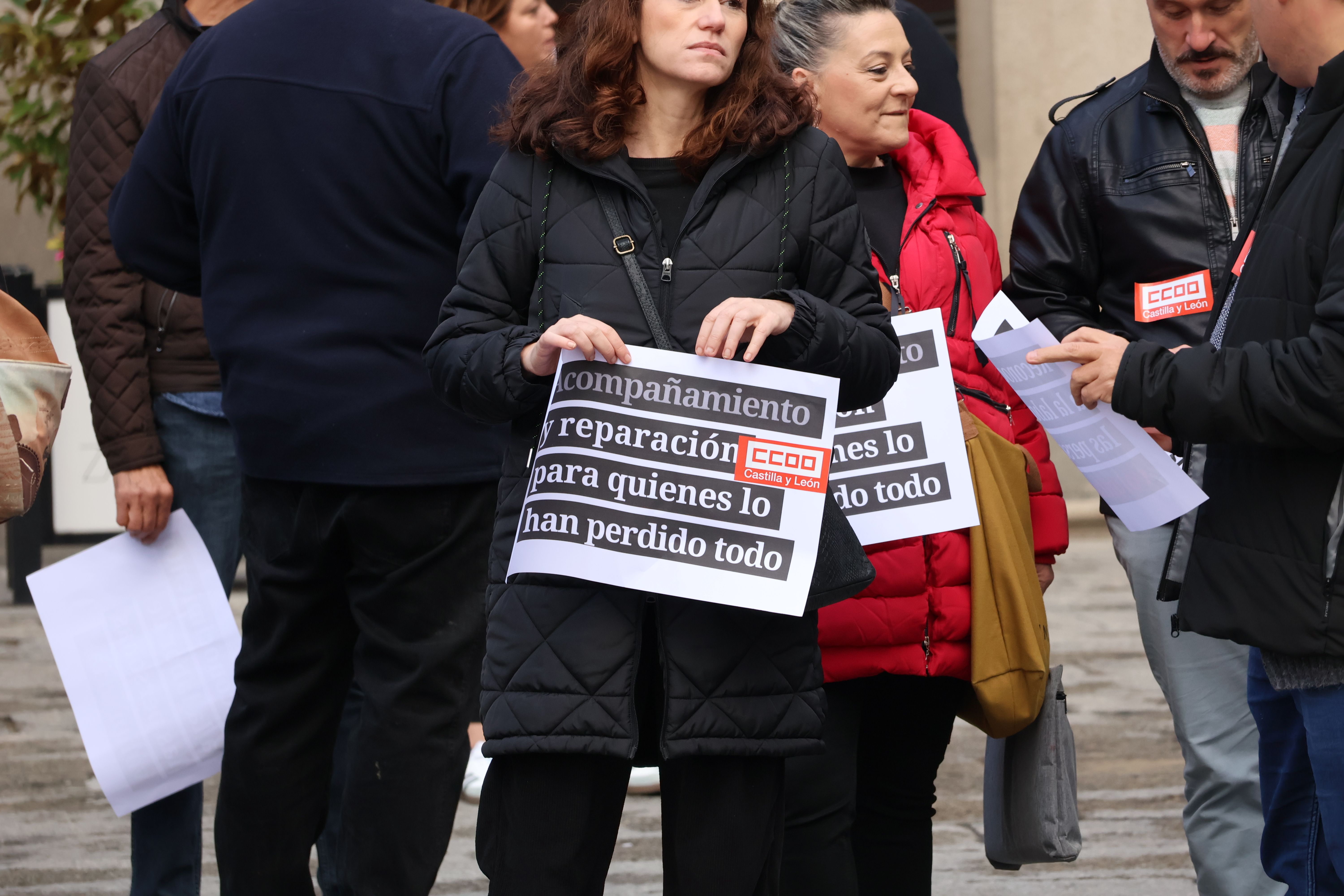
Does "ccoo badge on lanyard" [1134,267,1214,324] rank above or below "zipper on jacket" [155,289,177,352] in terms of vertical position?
above

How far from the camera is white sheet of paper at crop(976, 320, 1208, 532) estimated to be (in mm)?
2701

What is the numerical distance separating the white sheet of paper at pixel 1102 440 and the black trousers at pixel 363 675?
100 centimetres

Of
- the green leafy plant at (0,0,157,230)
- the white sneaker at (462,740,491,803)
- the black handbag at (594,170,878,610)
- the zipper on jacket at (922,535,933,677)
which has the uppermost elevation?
the black handbag at (594,170,878,610)

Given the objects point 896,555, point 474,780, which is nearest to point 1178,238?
point 896,555

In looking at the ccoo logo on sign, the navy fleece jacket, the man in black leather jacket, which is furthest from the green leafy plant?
the ccoo logo on sign

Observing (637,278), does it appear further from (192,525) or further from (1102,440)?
(192,525)

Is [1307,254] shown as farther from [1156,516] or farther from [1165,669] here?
[1165,669]

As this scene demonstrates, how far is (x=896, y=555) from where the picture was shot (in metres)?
2.87

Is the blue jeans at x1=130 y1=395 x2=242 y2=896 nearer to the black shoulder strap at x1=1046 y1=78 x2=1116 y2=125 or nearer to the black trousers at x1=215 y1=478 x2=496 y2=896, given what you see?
the black trousers at x1=215 y1=478 x2=496 y2=896

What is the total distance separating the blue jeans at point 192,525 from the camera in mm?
3387

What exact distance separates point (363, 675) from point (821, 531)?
3.54 ft

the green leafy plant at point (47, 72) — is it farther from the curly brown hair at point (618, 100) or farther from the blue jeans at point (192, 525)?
the curly brown hair at point (618, 100)

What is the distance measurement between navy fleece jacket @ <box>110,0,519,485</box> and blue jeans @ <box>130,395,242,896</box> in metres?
0.54

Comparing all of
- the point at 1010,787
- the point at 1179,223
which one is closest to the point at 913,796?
the point at 1010,787
